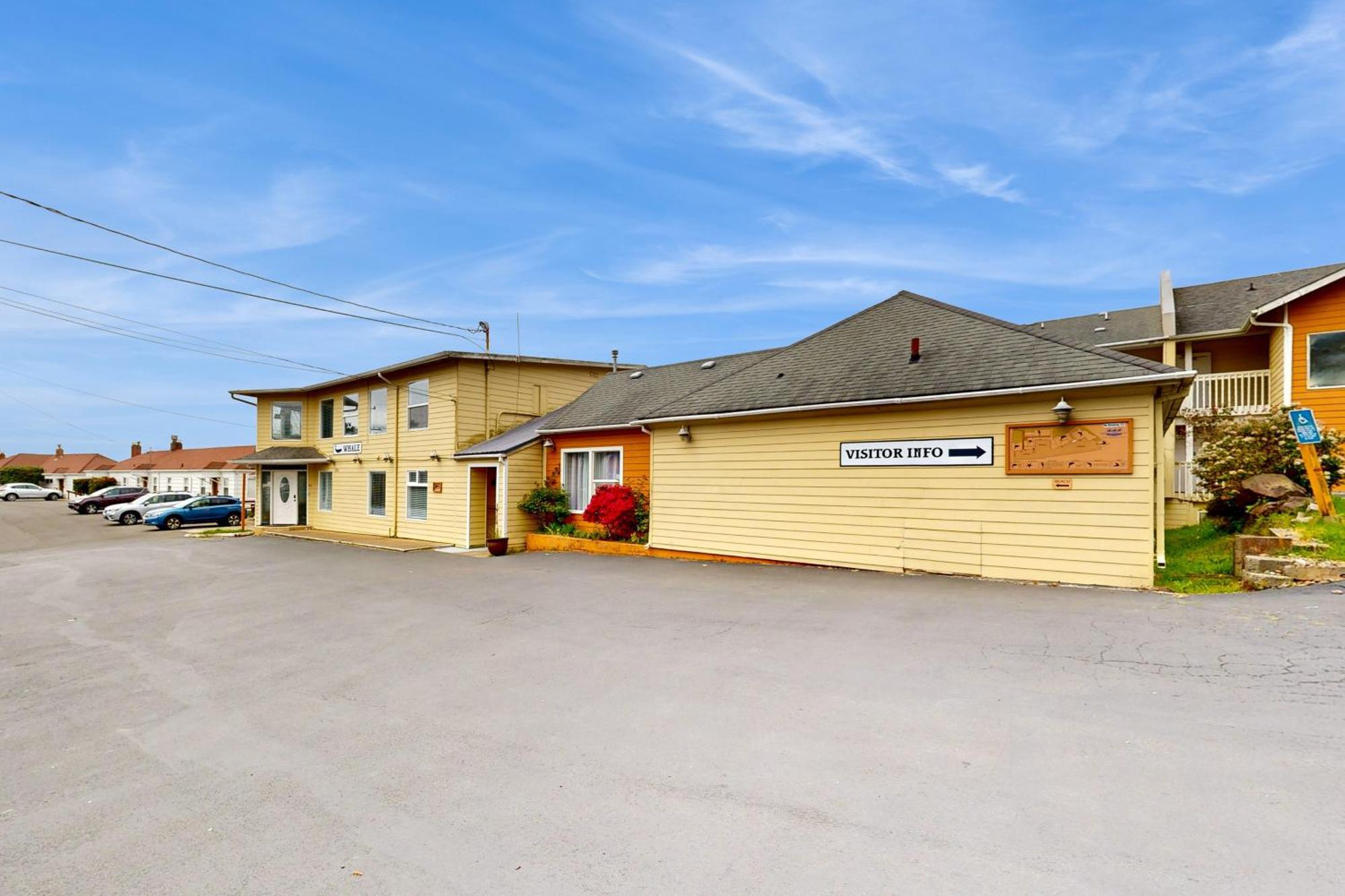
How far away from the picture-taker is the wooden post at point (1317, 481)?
9.66 metres

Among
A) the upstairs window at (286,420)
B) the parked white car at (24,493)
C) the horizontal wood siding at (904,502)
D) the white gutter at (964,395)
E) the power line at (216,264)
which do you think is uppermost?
the power line at (216,264)

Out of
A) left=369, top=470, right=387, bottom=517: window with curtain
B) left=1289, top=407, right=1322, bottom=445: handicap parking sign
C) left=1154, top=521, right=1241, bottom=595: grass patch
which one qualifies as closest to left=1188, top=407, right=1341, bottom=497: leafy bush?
left=1154, top=521, right=1241, bottom=595: grass patch

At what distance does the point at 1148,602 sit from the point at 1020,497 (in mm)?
2238

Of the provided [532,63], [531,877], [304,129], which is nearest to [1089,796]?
[531,877]

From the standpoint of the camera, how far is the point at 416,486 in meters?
21.1

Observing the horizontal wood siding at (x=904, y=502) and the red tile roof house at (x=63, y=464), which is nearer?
the horizontal wood siding at (x=904, y=502)

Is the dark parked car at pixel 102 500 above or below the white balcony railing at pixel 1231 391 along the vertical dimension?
below

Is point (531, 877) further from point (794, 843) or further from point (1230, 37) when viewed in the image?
point (1230, 37)

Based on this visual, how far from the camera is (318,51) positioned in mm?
14102

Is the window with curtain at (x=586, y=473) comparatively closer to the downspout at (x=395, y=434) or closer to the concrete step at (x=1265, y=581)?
the downspout at (x=395, y=434)

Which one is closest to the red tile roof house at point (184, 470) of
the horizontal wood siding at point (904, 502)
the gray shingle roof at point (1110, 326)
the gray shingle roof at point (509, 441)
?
the gray shingle roof at point (509, 441)

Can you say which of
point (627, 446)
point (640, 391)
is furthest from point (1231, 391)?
point (627, 446)

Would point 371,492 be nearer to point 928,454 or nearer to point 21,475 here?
point 928,454

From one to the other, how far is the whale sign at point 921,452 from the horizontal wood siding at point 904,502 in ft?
0.34
